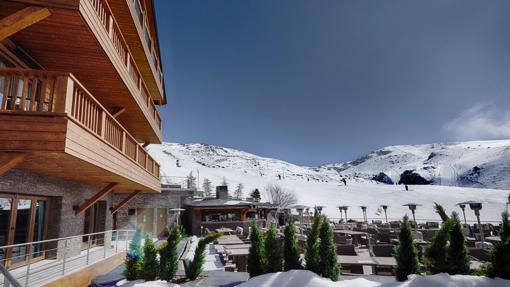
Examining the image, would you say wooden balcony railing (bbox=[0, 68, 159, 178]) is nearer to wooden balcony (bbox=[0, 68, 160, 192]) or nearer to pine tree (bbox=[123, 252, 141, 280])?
wooden balcony (bbox=[0, 68, 160, 192])

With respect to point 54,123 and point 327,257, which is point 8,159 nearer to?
point 54,123

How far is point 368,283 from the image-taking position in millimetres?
4707

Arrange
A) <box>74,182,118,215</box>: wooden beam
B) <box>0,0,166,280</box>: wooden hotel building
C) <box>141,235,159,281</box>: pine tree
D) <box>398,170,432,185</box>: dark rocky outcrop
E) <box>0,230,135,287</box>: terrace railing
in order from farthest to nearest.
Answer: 1. <box>398,170,432,185</box>: dark rocky outcrop
2. <box>74,182,118,215</box>: wooden beam
3. <box>141,235,159,281</box>: pine tree
4. <box>0,230,135,287</box>: terrace railing
5. <box>0,0,166,280</box>: wooden hotel building

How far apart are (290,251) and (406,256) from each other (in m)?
2.09

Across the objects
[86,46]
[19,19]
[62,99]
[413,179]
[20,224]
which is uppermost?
[413,179]

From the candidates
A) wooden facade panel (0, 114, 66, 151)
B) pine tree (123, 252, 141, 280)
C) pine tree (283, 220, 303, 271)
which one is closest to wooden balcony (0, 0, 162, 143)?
wooden facade panel (0, 114, 66, 151)

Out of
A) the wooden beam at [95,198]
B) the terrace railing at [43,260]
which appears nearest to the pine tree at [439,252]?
the terrace railing at [43,260]

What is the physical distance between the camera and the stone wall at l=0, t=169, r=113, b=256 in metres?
7.23

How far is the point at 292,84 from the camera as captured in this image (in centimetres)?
3161

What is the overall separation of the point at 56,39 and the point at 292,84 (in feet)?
88.3

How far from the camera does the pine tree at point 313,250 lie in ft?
17.9

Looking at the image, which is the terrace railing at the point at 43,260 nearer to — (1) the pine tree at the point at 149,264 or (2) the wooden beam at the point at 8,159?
(2) the wooden beam at the point at 8,159

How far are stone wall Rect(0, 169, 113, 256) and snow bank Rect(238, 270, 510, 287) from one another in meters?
6.29

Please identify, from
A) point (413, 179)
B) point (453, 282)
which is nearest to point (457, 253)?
point (453, 282)
